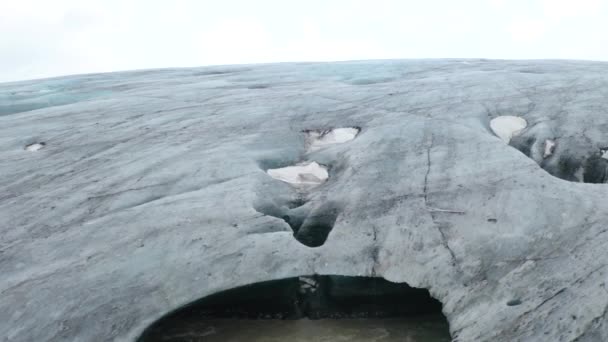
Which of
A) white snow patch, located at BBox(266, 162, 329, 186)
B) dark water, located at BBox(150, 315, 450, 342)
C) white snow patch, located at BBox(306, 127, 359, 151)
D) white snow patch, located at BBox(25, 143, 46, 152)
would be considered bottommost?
dark water, located at BBox(150, 315, 450, 342)

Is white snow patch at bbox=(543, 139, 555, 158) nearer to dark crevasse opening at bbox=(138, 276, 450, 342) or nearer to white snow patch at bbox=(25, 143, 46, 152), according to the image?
dark crevasse opening at bbox=(138, 276, 450, 342)

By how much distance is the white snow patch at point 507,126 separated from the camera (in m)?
8.26

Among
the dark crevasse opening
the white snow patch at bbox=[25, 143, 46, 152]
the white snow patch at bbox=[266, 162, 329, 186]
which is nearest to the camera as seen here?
the dark crevasse opening

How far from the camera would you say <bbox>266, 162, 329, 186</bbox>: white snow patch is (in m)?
7.27

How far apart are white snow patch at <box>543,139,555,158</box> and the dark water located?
128 inches

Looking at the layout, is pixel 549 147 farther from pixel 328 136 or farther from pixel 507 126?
pixel 328 136

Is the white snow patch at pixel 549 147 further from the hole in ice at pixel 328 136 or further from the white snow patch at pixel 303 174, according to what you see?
the white snow patch at pixel 303 174

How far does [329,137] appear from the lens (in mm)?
8695

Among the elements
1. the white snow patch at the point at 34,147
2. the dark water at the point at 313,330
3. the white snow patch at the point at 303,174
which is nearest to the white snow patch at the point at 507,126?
the white snow patch at the point at 303,174

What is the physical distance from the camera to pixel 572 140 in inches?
304

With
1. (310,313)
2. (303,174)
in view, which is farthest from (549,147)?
(310,313)

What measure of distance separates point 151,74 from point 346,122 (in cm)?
1005

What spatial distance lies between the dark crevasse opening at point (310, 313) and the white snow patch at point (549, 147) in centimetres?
316

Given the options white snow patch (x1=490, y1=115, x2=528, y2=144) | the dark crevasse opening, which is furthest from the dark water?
white snow patch (x1=490, y1=115, x2=528, y2=144)
